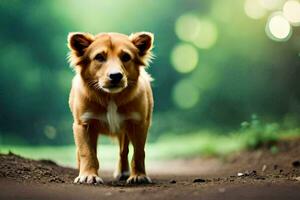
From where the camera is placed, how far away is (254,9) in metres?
11.3

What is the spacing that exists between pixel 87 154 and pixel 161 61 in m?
7.33

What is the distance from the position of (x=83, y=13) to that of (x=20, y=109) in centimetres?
225

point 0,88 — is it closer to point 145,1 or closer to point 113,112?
point 145,1

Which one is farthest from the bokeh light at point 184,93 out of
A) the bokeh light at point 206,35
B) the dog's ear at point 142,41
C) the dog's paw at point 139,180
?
the dog's paw at point 139,180

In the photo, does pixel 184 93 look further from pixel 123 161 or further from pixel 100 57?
pixel 100 57

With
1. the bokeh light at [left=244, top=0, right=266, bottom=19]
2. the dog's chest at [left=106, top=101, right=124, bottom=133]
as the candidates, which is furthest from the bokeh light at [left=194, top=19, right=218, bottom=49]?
the dog's chest at [left=106, top=101, right=124, bottom=133]

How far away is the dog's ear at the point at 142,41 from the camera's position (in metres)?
5.54

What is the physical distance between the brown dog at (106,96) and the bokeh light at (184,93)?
6.75 meters

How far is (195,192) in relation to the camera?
4.17m

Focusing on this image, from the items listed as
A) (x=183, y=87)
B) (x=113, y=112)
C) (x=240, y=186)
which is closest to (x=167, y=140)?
(x=183, y=87)

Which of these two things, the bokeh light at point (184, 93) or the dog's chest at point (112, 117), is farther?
the bokeh light at point (184, 93)

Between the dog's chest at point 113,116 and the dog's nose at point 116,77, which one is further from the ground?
the dog's nose at point 116,77

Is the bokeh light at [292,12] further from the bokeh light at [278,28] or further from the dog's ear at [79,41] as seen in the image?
the dog's ear at [79,41]

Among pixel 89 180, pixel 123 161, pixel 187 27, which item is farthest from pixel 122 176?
pixel 187 27
